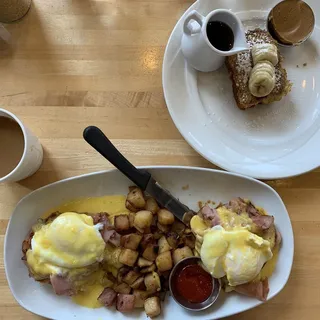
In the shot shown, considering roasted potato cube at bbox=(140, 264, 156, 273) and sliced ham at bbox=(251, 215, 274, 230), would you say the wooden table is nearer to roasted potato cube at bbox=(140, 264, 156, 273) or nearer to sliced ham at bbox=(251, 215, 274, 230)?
sliced ham at bbox=(251, 215, 274, 230)

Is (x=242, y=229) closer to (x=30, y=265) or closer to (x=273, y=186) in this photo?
(x=273, y=186)

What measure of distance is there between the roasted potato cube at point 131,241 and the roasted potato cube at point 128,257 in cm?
1

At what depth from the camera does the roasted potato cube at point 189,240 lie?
1.39 metres

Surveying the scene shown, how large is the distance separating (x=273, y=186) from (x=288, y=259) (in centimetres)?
25

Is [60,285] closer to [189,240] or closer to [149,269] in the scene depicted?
[149,269]

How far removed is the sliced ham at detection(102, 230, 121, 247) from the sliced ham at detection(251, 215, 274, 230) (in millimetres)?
436

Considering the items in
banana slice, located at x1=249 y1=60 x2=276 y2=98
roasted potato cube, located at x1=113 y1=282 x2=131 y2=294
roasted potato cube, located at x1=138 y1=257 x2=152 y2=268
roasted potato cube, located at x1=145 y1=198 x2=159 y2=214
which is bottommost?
roasted potato cube, located at x1=113 y1=282 x2=131 y2=294

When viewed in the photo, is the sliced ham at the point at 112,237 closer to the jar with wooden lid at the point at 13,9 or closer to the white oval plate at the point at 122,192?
the white oval plate at the point at 122,192

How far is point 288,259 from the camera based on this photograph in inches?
54.5

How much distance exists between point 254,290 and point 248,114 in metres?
0.59

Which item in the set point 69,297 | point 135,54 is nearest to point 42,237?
point 69,297

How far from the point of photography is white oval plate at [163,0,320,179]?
1423mm

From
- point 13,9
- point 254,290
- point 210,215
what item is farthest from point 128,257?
point 13,9

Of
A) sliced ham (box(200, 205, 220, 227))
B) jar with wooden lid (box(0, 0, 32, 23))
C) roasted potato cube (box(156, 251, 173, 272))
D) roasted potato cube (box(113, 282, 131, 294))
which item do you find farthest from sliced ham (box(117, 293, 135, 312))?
jar with wooden lid (box(0, 0, 32, 23))
